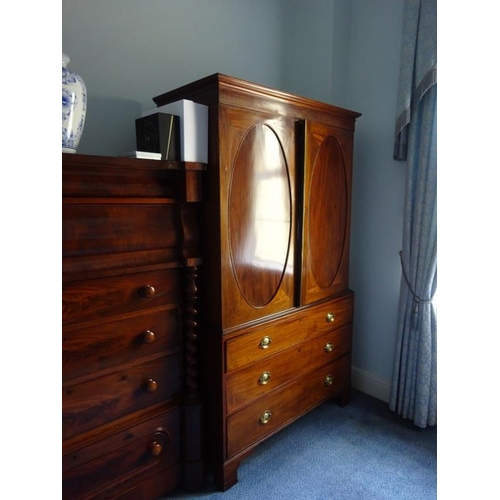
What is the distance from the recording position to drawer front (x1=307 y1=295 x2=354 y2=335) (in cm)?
201

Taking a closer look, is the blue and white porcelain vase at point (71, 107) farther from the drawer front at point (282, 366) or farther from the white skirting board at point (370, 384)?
the white skirting board at point (370, 384)

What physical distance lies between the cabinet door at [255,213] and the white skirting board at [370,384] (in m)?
0.98

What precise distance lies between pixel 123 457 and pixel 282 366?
796mm

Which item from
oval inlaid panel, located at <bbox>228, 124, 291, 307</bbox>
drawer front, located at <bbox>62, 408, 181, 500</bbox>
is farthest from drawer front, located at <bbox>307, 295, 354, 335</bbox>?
drawer front, located at <bbox>62, 408, 181, 500</bbox>

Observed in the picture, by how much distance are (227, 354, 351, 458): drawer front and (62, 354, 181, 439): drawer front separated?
343mm

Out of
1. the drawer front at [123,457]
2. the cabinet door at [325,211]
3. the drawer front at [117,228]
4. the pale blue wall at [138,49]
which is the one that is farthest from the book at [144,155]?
the drawer front at [123,457]

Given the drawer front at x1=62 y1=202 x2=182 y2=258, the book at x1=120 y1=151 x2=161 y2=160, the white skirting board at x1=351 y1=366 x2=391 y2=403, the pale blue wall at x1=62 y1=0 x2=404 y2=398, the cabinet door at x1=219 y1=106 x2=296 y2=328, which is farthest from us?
the white skirting board at x1=351 y1=366 x2=391 y2=403

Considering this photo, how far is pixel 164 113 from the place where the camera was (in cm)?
151

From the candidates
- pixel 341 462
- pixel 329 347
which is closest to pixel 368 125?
pixel 329 347

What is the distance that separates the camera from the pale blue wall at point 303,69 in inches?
71.8

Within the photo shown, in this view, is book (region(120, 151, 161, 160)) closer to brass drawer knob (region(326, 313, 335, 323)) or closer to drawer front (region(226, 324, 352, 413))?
drawer front (region(226, 324, 352, 413))
